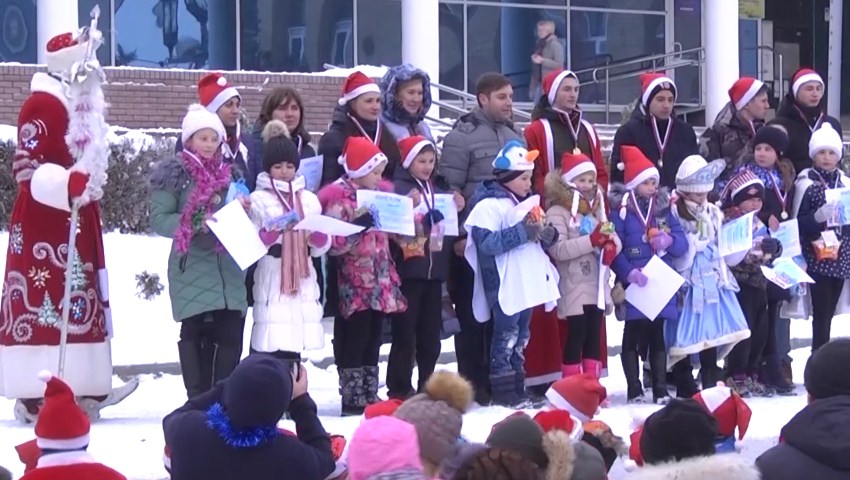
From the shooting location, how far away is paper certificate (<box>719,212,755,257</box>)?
981cm

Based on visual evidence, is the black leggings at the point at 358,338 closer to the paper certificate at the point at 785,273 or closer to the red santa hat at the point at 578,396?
the red santa hat at the point at 578,396

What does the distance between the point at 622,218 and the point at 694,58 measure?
18.3 m

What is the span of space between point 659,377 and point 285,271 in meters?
2.68

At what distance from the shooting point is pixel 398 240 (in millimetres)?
8945

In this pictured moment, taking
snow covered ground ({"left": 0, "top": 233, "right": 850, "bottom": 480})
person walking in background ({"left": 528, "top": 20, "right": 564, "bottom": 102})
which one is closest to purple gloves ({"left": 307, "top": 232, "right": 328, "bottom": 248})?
snow covered ground ({"left": 0, "top": 233, "right": 850, "bottom": 480})

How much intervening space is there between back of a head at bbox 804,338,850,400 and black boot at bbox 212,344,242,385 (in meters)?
3.94

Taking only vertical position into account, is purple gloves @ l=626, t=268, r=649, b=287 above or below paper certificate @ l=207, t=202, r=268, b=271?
below

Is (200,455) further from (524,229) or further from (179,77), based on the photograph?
(179,77)

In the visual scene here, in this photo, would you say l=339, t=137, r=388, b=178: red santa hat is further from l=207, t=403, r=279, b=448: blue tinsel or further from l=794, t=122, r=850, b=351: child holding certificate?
l=207, t=403, r=279, b=448: blue tinsel

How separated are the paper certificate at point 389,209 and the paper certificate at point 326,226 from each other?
0.23m

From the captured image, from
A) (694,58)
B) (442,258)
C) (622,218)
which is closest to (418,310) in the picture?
(442,258)

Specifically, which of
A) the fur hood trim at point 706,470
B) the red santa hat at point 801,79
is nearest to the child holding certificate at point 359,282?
the red santa hat at point 801,79

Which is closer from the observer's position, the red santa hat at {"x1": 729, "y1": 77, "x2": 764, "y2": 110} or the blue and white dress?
the blue and white dress

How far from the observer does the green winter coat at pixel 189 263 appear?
8227 mm
